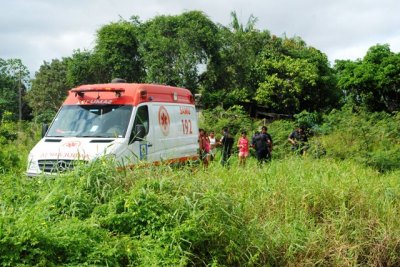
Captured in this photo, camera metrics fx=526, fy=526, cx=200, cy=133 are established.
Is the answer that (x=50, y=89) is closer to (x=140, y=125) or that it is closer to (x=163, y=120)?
(x=163, y=120)

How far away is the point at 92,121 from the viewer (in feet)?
32.6

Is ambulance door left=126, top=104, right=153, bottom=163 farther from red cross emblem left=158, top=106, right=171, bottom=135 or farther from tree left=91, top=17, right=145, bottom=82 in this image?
tree left=91, top=17, right=145, bottom=82

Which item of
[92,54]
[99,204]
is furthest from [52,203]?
[92,54]

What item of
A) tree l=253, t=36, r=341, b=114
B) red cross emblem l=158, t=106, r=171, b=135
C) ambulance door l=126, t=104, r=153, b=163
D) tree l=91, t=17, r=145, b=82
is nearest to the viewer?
ambulance door l=126, t=104, r=153, b=163

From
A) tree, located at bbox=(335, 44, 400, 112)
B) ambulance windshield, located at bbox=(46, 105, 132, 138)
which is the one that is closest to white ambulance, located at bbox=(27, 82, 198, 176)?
ambulance windshield, located at bbox=(46, 105, 132, 138)

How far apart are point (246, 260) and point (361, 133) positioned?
37.6 feet

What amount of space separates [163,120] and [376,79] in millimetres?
22642

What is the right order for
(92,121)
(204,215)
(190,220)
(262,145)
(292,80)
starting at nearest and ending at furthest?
(190,220), (204,215), (92,121), (262,145), (292,80)

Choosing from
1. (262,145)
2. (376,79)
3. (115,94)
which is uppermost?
(376,79)

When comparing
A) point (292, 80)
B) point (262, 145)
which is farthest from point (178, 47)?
point (262, 145)

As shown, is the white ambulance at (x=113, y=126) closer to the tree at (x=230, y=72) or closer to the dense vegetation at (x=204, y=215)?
the dense vegetation at (x=204, y=215)

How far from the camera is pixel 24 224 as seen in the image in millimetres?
4281

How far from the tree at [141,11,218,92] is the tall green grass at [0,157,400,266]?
2031 centimetres

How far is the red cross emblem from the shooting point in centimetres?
1075
